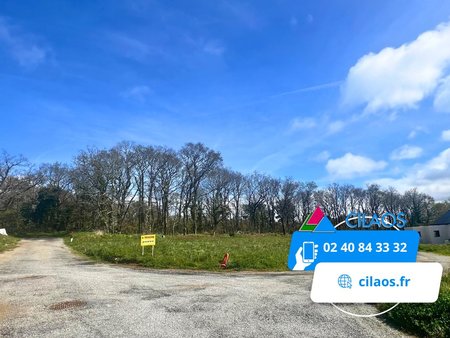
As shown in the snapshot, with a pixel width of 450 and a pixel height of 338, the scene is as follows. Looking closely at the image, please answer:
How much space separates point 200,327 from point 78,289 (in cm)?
576

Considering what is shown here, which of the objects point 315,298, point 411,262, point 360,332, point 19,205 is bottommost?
point 360,332

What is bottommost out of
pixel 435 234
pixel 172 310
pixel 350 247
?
pixel 172 310

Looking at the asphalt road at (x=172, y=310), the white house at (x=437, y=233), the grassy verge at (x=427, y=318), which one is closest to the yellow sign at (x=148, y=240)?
the asphalt road at (x=172, y=310)

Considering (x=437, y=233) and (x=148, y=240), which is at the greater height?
(x=437, y=233)

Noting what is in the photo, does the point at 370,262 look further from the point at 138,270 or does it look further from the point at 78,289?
the point at 138,270

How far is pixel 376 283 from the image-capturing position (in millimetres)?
4355

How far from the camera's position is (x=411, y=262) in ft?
14.9

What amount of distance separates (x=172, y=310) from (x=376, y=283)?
19.2 ft

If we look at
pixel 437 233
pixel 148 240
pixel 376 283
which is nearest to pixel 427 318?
pixel 376 283

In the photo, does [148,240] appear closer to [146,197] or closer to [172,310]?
[172,310]

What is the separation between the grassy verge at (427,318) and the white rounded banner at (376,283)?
3281 mm

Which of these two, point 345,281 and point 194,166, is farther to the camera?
point 194,166

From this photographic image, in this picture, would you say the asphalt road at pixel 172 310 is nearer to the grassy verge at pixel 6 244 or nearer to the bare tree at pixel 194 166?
the grassy verge at pixel 6 244

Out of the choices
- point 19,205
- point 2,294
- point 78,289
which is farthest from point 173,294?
point 19,205
